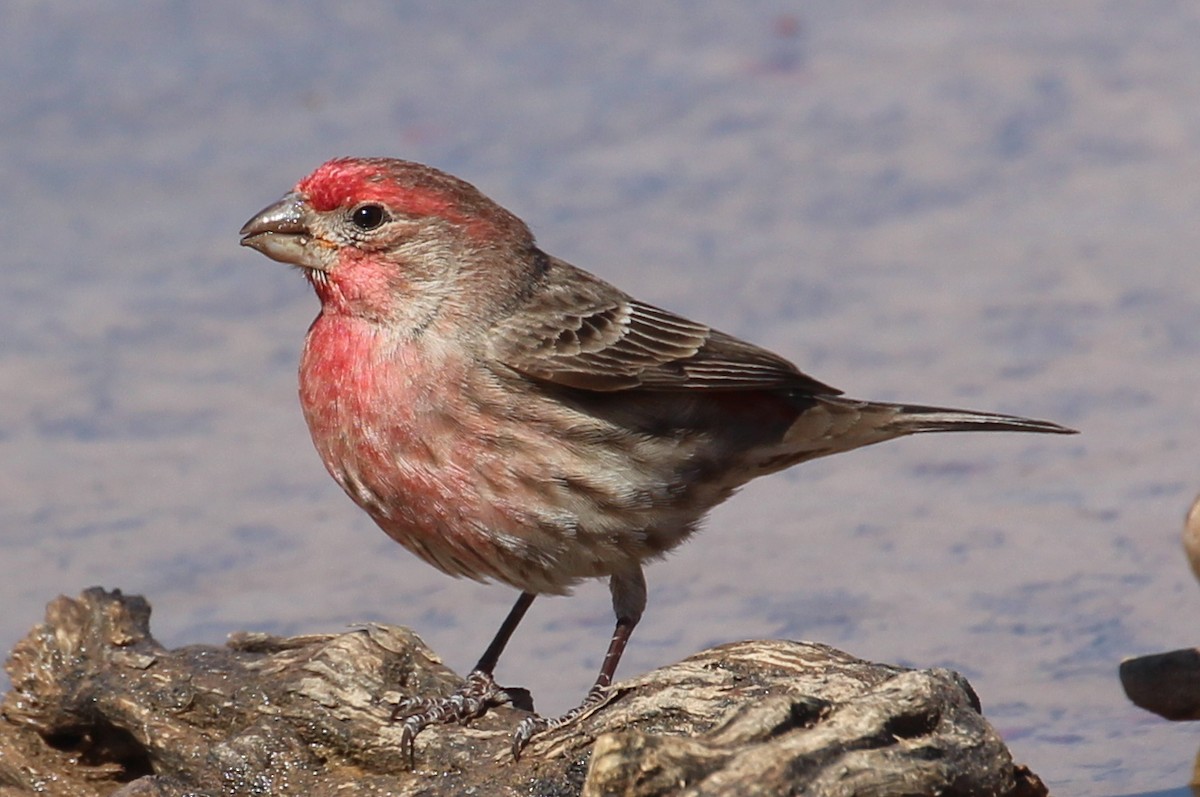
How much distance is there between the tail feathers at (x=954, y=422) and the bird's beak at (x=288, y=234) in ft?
6.79

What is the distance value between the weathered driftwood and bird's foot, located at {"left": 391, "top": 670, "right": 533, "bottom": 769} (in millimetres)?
42

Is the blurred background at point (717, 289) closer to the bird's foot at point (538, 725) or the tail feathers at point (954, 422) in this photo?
the tail feathers at point (954, 422)

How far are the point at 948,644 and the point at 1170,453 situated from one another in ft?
5.35

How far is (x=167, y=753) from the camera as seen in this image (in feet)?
21.8

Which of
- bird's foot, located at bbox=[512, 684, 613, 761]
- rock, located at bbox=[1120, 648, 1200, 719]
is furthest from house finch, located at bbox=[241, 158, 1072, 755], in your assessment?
rock, located at bbox=[1120, 648, 1200, 719]

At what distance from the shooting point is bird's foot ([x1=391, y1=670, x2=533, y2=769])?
6.50m

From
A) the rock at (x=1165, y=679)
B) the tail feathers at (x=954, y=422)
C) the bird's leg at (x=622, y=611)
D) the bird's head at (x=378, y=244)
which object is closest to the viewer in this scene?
the rock at (x=1165, y=679)

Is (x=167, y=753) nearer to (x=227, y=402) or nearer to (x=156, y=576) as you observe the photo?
(x=156, y=576)

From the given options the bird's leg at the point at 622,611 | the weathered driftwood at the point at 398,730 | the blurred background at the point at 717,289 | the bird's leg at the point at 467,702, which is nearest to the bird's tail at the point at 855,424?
the bird's leg at the point at 622,611

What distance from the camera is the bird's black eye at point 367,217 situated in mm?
7453

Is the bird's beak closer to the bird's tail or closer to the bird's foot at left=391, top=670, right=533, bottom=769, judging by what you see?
the bird's foot at left=391, top=670, right=533, bottom=769

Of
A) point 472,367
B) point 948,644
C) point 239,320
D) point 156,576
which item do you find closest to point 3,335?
point 239,320

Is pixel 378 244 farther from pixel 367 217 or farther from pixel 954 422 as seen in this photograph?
pixel 954 422

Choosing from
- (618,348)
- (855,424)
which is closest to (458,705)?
(618,348)
